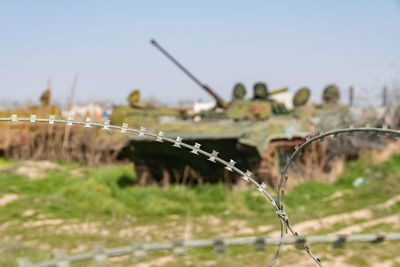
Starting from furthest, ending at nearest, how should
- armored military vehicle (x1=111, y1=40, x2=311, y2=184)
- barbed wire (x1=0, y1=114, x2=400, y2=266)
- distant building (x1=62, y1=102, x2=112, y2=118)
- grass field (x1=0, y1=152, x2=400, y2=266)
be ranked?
distant building (x1=62, y1=102, x2=112, y2=118) → armored military vehicle (x1=111, y1=40, x2=311, y2=184) → grass field (x1=0, y1=152, x2=400, y2=266) → barbed wire (x1=0, y1=114, x2=400, y2=266)

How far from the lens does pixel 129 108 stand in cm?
1630

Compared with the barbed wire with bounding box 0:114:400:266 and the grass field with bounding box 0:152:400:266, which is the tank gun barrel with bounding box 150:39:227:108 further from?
the barbed wire with bounding box 0:114:400:266

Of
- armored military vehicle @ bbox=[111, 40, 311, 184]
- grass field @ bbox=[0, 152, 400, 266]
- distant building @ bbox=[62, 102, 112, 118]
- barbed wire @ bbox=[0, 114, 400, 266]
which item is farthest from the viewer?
distant building @ bbox=[62, 102, 112, 118]

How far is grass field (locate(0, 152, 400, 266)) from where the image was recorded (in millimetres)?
6527

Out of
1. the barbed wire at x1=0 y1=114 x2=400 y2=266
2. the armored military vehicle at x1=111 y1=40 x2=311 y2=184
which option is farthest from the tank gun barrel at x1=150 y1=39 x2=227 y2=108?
the barbed wire at x1=0 y1=114 x2=400 y2=266

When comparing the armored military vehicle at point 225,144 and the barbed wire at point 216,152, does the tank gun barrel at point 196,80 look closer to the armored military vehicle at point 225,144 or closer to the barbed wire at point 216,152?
the armored military vehicle at point 225,144

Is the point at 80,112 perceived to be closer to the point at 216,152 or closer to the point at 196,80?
the point at 196,80

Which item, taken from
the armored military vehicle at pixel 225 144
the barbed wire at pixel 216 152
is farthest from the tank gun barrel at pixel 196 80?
the barbed wire at pixel 216 152

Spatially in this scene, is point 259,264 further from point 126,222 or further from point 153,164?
point 153,164

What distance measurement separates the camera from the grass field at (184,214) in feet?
21.4

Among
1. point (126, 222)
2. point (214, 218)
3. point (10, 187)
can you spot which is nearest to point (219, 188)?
point (214, 218)

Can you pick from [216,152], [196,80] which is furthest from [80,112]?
[216,152]

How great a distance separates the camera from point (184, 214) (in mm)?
9859

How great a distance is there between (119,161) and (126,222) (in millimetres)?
7747
